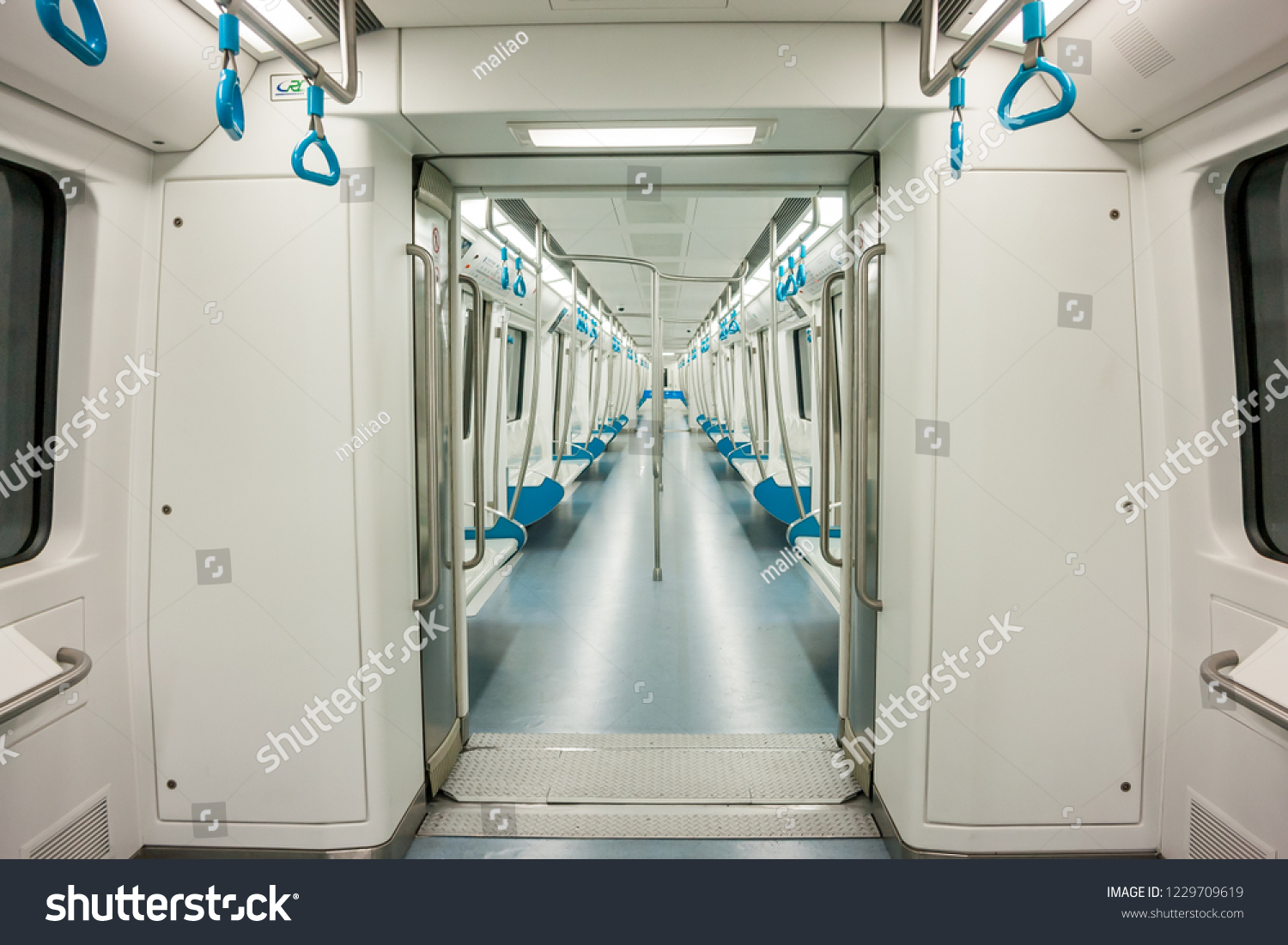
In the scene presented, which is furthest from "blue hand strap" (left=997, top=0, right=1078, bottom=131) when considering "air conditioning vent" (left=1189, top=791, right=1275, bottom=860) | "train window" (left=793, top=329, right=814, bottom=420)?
"train window" (left=793, top=329, right=814, bottom=420)

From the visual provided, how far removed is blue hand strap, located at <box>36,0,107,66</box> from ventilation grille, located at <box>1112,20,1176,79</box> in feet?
7.35

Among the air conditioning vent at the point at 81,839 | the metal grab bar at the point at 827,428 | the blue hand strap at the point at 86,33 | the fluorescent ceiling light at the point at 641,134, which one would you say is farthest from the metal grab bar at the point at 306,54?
the air conditioning vent at the point at 81,839

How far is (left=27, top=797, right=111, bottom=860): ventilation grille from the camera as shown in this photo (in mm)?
1855

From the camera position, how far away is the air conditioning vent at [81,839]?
6.07 ft

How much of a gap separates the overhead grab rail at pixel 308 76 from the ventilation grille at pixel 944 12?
5.18 ft

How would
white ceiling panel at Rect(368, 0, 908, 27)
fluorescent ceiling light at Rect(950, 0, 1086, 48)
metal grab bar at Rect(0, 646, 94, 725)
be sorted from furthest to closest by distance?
white ceiling panel at Rect(368, 0, 908, 27) < fluorescent ceiling light at Rect(950, 0, 1086, 48) < metal grab bar at Rect(0, 646, 94, 725)

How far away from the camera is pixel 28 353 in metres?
1.90

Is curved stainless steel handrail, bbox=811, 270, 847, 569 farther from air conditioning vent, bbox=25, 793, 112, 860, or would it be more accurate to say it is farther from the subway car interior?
air conditioning vent, bbox=25, 793, 112, 860

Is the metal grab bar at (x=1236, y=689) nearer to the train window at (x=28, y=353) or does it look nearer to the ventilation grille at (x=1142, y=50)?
the train window at (x=28, y=353)

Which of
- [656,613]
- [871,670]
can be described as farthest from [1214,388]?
[656,613]

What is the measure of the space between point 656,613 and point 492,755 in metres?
2.09

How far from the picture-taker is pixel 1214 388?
1936 mm

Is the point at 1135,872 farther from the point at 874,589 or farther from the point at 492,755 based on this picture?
the point at 492,755

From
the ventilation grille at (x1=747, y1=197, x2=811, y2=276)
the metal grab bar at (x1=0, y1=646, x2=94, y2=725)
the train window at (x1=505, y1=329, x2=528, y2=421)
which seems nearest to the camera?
the metal grab bar at (x1=0, y1=646, x2=94, y2=725)
